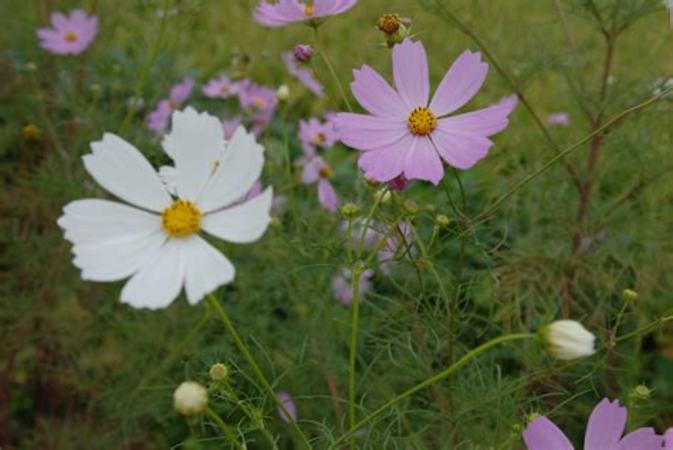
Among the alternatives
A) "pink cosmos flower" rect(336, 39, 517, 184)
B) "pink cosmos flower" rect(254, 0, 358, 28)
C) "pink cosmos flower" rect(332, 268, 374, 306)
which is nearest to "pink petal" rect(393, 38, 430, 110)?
"pink cosmos flower" rect(336, 39, 517, 184)

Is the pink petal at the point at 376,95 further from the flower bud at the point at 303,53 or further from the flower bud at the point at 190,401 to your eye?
the flower bud at the point at 190,401

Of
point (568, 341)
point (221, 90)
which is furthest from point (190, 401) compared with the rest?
point (221, 90)

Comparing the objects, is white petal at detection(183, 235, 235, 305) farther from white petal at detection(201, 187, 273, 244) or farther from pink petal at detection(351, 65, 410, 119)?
pink petal at detection(351, 65, 410, 119)

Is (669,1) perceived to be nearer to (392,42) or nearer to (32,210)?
(392,42)

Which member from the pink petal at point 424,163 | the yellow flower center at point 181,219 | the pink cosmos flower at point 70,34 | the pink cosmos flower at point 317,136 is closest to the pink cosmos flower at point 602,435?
the pink petal at point 424,163

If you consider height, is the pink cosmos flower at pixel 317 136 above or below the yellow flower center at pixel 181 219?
above

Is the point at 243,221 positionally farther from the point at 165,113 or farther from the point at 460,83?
the point at 165,113
